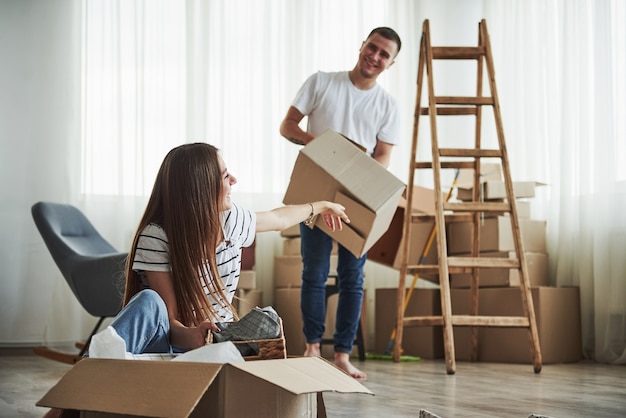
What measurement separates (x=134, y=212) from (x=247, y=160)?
0.69 meters

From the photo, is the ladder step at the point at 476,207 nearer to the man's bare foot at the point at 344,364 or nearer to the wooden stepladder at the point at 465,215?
the wooden stepladder at the point at 465,215

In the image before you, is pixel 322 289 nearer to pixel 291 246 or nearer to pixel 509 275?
pixel 509 275

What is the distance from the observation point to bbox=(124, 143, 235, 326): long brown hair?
63.6 inches

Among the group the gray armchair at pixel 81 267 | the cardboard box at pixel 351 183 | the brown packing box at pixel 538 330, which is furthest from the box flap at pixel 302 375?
the brown packing box at pixel 538 330

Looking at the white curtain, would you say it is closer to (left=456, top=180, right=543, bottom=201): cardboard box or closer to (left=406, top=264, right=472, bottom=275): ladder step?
(left=456, top=180, right=543, bottom=201): cardboard box

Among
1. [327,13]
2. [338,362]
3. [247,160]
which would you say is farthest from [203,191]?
[327,13]

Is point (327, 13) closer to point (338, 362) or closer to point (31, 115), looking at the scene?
point (31, 115)

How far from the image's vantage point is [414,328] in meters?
4.11

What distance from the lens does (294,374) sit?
3.81 ft

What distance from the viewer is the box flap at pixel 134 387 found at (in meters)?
1.06

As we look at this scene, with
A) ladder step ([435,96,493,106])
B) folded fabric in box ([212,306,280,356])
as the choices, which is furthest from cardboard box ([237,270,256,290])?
folded fabric in box ([212,306,280,356])

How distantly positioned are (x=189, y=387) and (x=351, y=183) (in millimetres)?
1467

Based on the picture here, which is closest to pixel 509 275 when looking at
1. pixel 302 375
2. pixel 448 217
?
pixel 448 217

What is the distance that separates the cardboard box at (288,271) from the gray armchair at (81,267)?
1086mm
